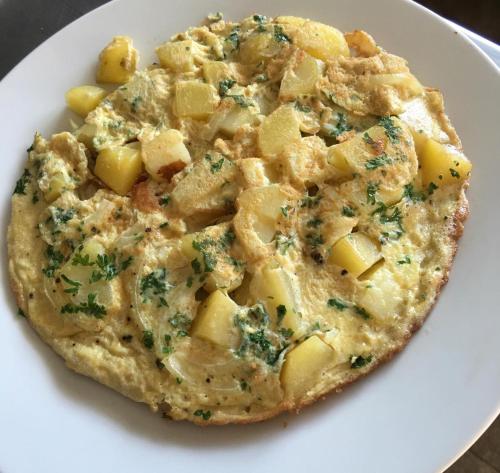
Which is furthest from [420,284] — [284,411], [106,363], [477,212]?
[106,363]

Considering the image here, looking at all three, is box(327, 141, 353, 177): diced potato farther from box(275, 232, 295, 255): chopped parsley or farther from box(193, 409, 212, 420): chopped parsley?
box(193, 409, 212, 420): chopped parsley

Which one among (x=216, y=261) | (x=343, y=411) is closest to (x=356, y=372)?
(x=343, y=411)

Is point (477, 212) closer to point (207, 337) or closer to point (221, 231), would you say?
point (221, 231)

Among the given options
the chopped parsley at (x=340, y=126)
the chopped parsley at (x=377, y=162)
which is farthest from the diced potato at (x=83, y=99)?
the chopped parsley at (x=377, y=162)

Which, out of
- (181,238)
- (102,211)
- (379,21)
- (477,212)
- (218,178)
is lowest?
(102,211)

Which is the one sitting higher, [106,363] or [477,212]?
[477,212]

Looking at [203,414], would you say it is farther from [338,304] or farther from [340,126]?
[340,126]

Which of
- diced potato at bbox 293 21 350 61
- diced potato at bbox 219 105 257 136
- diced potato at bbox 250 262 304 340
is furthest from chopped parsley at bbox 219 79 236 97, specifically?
diced potato at bbox 250 262 304 340
